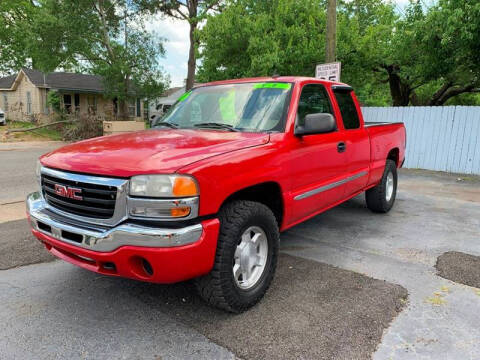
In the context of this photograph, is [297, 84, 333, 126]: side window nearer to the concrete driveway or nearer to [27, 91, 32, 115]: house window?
the concrete driveway

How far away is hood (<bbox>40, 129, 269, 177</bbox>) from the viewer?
2.49 meters

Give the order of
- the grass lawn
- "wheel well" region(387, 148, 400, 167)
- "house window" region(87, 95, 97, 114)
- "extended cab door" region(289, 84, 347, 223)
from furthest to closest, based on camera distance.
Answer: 1. "house window" region(87, 95, 97, 114)
2. the grass lawn
3. "wheel well" region(387, 148, 400, 167)
4. "extended cab door" region(289, 84, 347, 223)

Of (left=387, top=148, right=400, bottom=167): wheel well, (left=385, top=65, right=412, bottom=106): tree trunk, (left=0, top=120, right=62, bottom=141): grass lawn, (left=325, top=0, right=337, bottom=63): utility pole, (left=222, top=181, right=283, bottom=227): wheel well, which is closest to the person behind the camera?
(left=222, top=181, right=283, bottom=227): wheel well

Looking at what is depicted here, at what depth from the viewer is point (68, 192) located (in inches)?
107

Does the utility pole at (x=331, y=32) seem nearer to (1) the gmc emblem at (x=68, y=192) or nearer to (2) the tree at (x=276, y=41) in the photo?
(2) the tree at (x=276, y=41)

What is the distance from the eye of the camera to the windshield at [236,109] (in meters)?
3.52

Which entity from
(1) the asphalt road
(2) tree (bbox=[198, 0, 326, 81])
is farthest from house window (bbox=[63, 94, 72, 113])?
(2) tree (bbox=[198, 0, 326, 81])

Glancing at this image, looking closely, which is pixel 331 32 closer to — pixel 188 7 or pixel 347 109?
pixel 347 109

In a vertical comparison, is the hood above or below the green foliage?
below

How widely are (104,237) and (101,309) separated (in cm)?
92

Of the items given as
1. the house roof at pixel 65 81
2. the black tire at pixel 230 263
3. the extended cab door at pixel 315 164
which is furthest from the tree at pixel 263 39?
the house roof at pixel 65 81

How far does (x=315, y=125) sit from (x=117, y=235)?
6.32ft

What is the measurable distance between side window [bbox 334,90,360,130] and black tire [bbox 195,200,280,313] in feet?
6.88

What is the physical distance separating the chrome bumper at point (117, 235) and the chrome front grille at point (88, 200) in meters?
0.09
